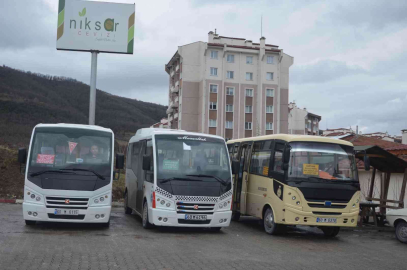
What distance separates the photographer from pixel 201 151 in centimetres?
1255

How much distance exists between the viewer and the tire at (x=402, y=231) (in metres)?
12.1

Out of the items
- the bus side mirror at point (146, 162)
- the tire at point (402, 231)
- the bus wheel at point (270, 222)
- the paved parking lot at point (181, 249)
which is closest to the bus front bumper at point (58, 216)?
the paved parking lot at point (181, 249)

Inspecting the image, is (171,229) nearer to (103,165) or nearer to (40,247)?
(103,165)

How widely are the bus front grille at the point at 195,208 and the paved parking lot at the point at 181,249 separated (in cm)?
60

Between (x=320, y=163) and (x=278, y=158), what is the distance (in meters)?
1.14

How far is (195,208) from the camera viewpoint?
11922mm

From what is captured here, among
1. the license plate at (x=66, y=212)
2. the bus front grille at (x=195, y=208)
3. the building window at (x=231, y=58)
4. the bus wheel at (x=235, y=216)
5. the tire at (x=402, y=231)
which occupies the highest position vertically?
the building window at (x=231, y=58)

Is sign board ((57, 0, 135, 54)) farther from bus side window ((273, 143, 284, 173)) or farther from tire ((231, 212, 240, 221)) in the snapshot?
bus side window ((273, 143, 284, 173))

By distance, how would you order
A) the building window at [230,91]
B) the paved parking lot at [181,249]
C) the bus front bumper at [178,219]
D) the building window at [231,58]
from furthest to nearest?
the building window at [231,58], the building window at [230,91], the bus front bumper at [178,219], the paved parking lot at [181,249]

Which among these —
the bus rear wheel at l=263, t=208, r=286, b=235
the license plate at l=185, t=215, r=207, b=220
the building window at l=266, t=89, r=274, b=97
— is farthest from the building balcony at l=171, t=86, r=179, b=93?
the license plate at l=185, t=215, r=207, b=220

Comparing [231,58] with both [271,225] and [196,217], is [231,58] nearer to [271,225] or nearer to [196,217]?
[271,225]

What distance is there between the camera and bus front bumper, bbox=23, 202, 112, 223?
1135cm

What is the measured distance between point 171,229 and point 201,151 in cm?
239

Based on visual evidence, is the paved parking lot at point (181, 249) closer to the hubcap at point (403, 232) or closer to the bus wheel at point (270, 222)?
the bus wheel at point (270, 222)
